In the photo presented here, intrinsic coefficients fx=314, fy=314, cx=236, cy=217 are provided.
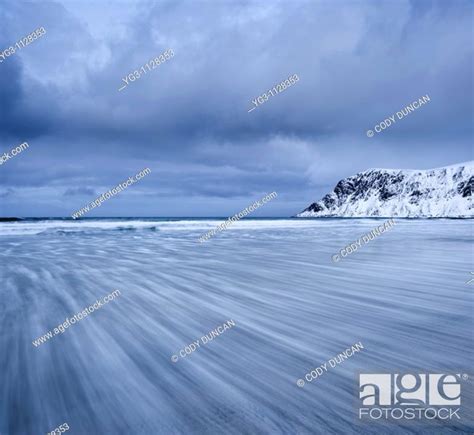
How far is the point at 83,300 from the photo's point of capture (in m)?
4.80

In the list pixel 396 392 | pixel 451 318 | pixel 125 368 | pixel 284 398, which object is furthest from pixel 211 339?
pixel 451 318

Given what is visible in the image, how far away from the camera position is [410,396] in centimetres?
220

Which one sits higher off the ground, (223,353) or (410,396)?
(223,353)

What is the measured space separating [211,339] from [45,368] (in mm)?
1459

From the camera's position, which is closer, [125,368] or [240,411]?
[240,411]

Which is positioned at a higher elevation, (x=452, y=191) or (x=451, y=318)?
(x=452, y=191)

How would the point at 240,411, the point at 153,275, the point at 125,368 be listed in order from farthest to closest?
the point at 153,275 → the point at 125,368 → the point at 240,411

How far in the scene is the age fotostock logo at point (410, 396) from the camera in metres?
2.02

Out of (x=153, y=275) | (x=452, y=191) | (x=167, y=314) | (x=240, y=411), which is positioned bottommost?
(x=240, y=411)

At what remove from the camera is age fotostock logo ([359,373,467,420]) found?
202 cm

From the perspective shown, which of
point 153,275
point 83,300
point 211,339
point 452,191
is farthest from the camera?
point 452,191

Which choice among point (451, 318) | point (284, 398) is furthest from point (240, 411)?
point (451, 318)

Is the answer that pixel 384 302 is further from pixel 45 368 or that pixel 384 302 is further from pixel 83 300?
pixel 83 300

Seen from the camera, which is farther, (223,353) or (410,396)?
(223,353)
